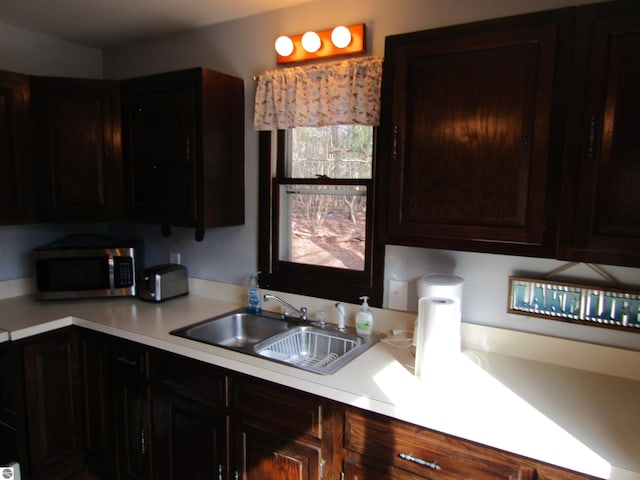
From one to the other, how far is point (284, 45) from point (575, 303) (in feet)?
5.64

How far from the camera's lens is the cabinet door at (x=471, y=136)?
135cm

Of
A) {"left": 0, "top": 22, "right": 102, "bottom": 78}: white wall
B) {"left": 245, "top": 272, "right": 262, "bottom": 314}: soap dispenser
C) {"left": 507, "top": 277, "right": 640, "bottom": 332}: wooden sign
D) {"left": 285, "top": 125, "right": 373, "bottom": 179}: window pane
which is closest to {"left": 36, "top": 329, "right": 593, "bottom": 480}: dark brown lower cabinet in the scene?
{"left": 245, "top": 272, "right": 262, "bottom": 314}: soap dispenser

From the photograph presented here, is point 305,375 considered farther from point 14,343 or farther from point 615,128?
point 14,343

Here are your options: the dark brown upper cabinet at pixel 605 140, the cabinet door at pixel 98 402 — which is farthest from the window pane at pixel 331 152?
the cabinet door at pixel 98 402

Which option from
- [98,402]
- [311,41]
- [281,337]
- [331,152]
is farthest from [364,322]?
A: [98,402]

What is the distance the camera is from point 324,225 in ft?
7.43

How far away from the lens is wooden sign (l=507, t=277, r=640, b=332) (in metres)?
1.54

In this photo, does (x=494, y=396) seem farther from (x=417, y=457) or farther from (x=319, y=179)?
(x=319, y=179)

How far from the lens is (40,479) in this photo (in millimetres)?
2178

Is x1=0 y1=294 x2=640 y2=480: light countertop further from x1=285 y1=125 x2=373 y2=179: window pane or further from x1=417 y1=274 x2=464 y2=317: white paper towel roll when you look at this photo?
x1=285 y1=125 x2=373 y2=179: window pane

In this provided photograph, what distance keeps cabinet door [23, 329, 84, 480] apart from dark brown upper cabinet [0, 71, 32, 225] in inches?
28.9

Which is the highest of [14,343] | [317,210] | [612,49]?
[612,49]

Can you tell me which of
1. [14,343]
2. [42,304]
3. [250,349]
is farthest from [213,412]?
[42,304]

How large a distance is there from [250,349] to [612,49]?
5.21ft
